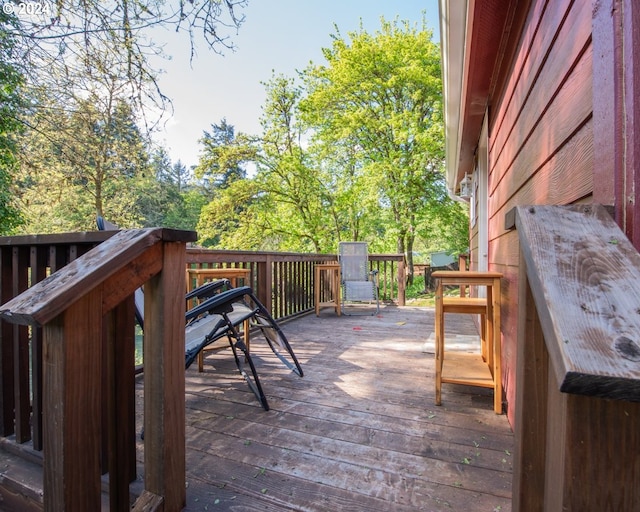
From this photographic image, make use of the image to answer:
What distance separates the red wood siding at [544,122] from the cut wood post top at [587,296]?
39 cm

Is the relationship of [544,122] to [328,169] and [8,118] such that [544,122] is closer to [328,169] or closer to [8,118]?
[8,118]

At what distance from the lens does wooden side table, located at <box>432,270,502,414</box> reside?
2008mm

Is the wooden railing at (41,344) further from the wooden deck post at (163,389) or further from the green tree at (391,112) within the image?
the green tree at (391,112)

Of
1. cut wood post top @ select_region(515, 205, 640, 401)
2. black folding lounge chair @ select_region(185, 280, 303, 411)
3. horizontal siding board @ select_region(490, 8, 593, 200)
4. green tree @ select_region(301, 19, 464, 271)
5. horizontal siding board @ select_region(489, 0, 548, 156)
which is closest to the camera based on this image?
cut wood post top @ select_region(515, 205, 640, 401)

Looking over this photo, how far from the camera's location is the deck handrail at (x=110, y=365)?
34.6 inches

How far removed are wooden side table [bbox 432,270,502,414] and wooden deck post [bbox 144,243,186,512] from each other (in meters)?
1.48

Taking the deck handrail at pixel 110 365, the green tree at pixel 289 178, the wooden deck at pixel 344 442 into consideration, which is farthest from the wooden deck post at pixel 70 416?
the green tree at pixel 289 178

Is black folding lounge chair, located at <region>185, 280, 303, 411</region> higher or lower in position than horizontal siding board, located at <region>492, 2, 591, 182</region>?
lower

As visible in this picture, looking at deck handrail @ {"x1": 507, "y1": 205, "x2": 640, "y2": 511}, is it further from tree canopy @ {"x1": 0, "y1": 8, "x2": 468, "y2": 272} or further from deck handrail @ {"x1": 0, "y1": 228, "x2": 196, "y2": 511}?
tree canopy @ {"x1": 0, "y1": 8, "x2": 468, "y2": 272}

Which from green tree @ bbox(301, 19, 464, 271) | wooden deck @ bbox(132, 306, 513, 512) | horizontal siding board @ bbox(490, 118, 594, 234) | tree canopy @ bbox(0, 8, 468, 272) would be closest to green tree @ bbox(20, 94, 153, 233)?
tree canopy @ bbox(0, 8, 468, 272)

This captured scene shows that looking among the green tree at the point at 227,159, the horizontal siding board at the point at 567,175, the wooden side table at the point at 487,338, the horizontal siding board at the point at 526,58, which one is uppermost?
the green tree at the point at 227,159

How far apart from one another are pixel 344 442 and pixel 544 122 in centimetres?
168

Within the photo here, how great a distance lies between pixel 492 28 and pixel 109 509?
313 centimetres

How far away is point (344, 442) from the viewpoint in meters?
1.65
